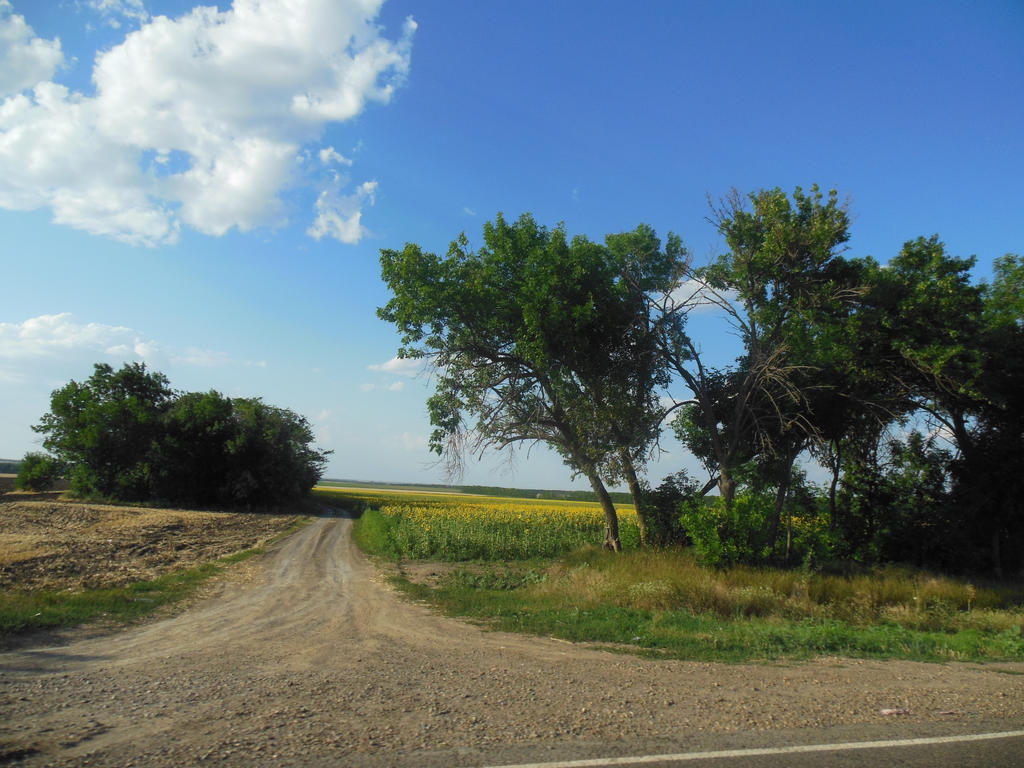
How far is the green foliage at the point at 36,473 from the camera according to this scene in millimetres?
56000

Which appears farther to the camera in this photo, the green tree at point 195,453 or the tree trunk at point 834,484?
the green tree at point 195,453

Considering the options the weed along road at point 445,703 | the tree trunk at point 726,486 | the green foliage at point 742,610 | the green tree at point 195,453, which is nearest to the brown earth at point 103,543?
the weed along road at point 445,703

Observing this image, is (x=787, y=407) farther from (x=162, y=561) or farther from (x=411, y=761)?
(x=162, y=561)

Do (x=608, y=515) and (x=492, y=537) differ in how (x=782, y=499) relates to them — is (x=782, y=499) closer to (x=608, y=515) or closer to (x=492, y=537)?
(x=608, y=515)

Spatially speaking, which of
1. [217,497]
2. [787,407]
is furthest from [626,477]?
[217,497]

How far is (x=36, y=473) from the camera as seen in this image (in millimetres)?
56812

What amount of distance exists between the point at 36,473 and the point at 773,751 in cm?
7099

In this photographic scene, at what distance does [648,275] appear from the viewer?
19312mm

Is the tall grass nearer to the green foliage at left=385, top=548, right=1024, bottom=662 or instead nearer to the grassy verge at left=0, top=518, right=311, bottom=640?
the green foliage at left=385, top=548, right=1024, bottom=662

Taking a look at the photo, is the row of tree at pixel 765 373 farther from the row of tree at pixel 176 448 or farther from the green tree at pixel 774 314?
the row of tree at pixel 176 448

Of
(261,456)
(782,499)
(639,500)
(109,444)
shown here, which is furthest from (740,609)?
(109,444)

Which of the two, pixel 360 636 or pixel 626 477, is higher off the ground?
pixel 626 477

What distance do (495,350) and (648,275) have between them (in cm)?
562

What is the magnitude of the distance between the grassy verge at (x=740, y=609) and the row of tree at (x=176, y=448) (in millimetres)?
37771
